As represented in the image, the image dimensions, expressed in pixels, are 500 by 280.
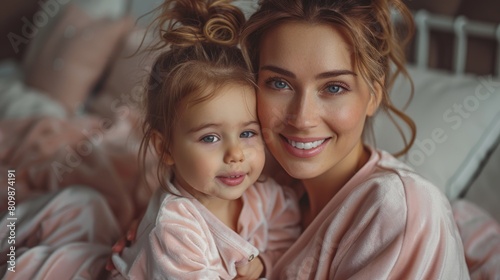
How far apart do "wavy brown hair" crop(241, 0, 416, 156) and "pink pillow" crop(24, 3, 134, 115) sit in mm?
1520

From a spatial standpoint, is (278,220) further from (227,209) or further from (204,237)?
(204,237)

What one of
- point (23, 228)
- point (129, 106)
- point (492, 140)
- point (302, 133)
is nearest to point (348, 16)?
point (302, 133)

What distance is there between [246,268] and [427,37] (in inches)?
46.0

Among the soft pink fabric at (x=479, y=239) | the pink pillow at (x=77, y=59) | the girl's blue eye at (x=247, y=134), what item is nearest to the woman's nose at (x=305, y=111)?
the girl's blue eye at (x=247, y=134)

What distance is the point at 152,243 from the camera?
115 cm

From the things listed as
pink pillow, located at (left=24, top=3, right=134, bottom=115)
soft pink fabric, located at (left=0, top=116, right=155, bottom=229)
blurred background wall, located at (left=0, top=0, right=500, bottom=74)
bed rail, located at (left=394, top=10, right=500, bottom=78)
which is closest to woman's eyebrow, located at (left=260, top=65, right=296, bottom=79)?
blurred background wall, located at (left=0, top=0, right=500, bottom=74)

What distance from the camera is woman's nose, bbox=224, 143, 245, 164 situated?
1.16m

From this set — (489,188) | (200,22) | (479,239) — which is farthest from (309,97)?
(489,188)

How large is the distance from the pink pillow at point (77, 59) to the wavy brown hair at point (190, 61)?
1.40 meters

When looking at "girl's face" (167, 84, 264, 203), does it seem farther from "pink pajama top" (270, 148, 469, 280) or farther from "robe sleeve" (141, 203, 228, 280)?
"pink pajama top" (270, 148, 469, 280)

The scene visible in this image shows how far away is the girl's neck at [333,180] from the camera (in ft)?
4.23

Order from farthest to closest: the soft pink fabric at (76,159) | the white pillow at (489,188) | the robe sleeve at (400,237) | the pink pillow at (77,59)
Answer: the pink pillow at (77,59), the soft pink fabric at (76,159), the white pillow at (489,188), the robe sleeve at (400,237)

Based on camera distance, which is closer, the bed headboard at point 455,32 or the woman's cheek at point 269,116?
the woman's cheek at point 269,116

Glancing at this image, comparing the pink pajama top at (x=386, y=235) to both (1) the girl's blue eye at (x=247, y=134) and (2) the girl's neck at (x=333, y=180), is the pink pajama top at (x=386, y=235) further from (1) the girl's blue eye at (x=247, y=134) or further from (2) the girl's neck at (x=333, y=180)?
(1) the girl's blue eye at (x=247, y=134)
